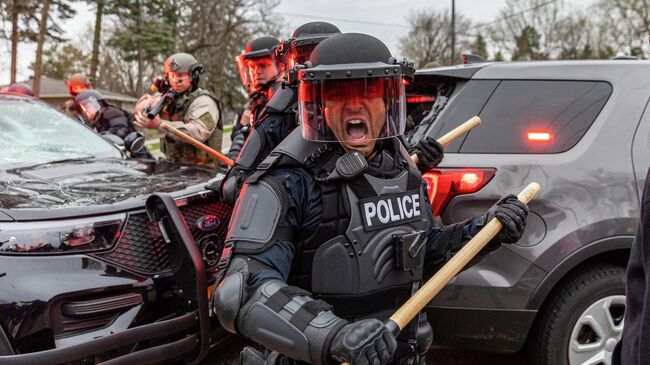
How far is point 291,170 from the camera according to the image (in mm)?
1842

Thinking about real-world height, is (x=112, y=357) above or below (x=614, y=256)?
below

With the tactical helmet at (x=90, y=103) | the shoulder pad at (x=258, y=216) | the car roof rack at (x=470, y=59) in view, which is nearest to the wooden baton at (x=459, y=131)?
the car roof rack at (x=470, y=59)

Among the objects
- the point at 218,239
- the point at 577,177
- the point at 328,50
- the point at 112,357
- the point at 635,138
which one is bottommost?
the point at 112,357

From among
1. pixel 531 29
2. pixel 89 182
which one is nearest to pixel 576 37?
pixel 531 29

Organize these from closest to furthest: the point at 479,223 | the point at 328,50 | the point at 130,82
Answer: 1. the point at 328,50
2. the point at 479,223
3. the point at 130,82

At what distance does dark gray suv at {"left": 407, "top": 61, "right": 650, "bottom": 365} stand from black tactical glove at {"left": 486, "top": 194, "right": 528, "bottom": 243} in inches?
23.3

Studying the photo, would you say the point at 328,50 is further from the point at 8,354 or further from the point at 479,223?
the point at 8,354

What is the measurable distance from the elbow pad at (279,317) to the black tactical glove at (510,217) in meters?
0.84

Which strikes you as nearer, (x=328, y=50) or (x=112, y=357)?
(x=328, y=50)

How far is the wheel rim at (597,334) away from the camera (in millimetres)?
2791

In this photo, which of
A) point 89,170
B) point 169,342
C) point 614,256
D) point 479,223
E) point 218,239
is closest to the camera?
point 479,223

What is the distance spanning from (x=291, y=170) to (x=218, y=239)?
55.6 inches

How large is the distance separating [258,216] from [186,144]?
395 cm

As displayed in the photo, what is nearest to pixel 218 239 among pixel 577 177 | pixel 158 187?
pixel 158 187
